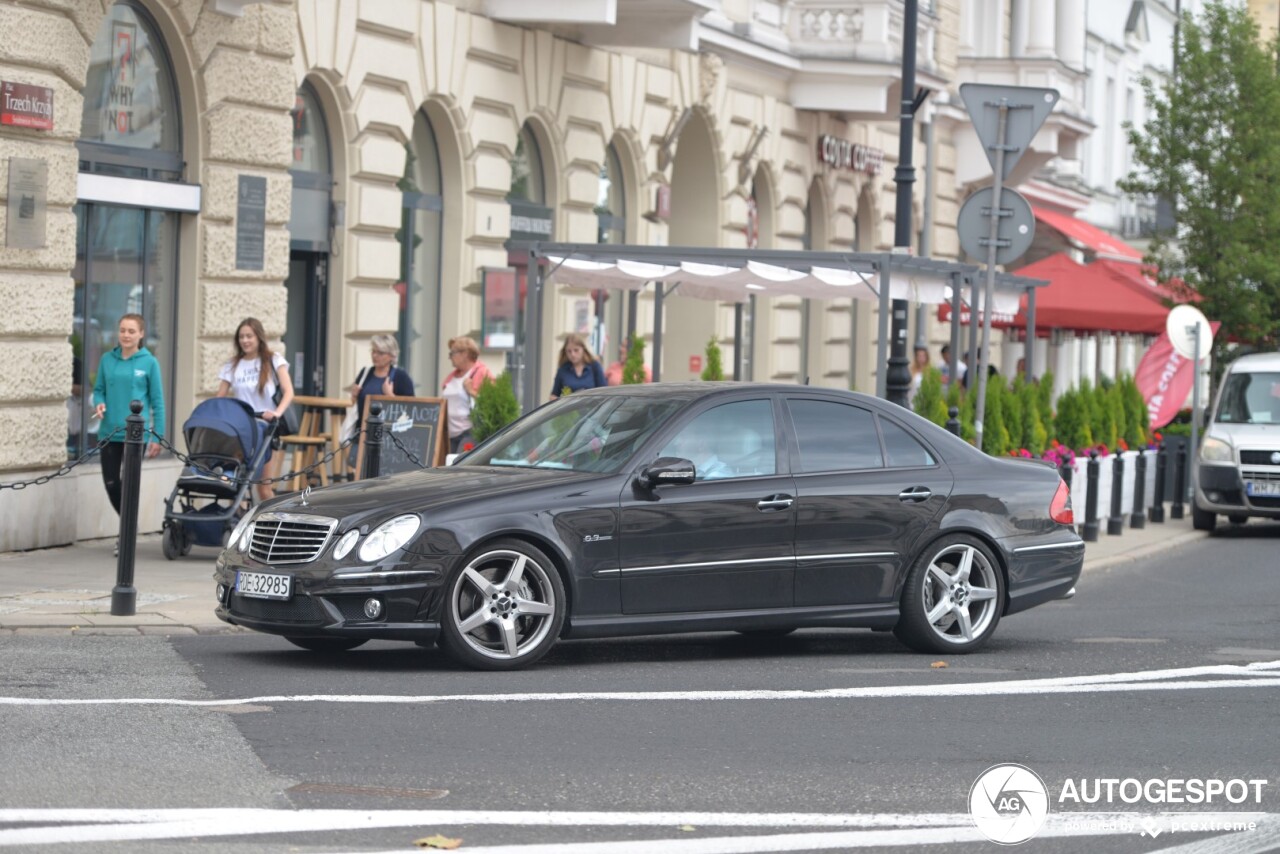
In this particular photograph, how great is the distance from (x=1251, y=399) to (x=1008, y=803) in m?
17.8

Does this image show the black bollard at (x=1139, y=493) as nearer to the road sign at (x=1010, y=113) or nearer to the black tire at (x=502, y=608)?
the road sign at (x=1010, y=113)

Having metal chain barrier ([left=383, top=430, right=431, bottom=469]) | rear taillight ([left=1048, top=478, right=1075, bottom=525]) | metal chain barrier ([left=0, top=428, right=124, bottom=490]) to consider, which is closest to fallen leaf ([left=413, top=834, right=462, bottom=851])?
rear taillight ([left=1048, top=478, right=1075, bottom=525])

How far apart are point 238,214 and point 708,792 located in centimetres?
1169

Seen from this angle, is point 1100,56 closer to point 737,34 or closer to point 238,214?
point 737,34

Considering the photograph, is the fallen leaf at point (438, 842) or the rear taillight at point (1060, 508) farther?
the rear taillight at point (1060, 508)

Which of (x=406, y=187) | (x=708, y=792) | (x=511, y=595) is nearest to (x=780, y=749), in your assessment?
(x=708, y=792)

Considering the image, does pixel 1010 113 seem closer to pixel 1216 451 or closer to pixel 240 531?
pixel 1216 451

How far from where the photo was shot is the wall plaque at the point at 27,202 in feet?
51.0

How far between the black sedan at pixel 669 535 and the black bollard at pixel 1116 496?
10343mm

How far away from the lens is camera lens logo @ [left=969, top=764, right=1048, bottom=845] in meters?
7.11

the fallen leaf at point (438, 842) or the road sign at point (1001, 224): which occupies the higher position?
the road sign at point (1001, 224)

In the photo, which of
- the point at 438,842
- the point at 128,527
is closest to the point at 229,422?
the point at 128,527

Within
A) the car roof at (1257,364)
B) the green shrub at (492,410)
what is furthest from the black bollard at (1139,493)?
the green shrub at (492,410)

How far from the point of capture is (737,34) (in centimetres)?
2902
